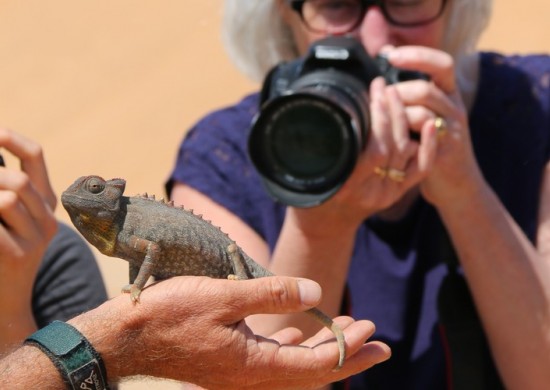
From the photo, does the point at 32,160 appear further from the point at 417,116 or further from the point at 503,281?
the point at 503,281

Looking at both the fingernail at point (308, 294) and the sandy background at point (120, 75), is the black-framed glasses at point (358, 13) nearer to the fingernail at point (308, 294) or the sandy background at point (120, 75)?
the fingernail at point (308, 294)

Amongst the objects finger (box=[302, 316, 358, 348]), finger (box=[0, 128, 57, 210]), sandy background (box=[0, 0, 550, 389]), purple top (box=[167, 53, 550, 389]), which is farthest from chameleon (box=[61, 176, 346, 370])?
sandy background (box=[0, 0, 550, 389])

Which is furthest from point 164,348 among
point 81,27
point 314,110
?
point 81,27

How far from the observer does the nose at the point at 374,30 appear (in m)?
2.58

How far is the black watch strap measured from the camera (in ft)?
5.07

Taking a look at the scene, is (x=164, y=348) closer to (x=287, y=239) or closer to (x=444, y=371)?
(x=287, y=239)

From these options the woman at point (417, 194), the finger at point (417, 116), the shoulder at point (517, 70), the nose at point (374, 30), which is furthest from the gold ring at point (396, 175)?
the shoulder at point (517, 70)

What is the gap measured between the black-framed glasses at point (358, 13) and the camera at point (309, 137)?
441 mm

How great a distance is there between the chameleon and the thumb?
80 mm

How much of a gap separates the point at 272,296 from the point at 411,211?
1.30 meters

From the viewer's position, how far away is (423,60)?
2.38 meters

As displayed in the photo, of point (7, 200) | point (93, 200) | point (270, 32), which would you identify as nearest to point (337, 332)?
point (93, 200)

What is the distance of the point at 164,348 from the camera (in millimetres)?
1594

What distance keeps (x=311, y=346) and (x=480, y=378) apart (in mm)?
964
